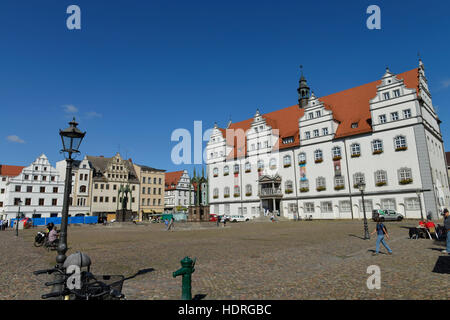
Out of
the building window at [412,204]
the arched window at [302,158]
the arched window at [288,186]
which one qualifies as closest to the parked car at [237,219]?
the arched window at [288,186]

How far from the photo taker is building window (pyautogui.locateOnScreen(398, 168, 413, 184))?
35656mm

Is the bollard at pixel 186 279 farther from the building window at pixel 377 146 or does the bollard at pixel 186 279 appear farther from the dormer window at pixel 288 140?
the dormer window at pixel 288 140

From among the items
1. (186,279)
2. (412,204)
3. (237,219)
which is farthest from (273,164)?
(186,279)

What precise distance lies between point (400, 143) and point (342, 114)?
1059 centimetres

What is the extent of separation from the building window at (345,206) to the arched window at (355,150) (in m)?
6.38

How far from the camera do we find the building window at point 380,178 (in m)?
37.7

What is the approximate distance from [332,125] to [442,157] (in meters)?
15.6

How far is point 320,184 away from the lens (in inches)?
1721

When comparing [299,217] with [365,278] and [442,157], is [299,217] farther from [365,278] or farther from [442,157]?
[365,278]

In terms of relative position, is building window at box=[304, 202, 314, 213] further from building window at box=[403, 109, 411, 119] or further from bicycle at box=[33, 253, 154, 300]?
bicycle at box=[33, 253, 154, 300]

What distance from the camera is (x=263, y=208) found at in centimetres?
5000
